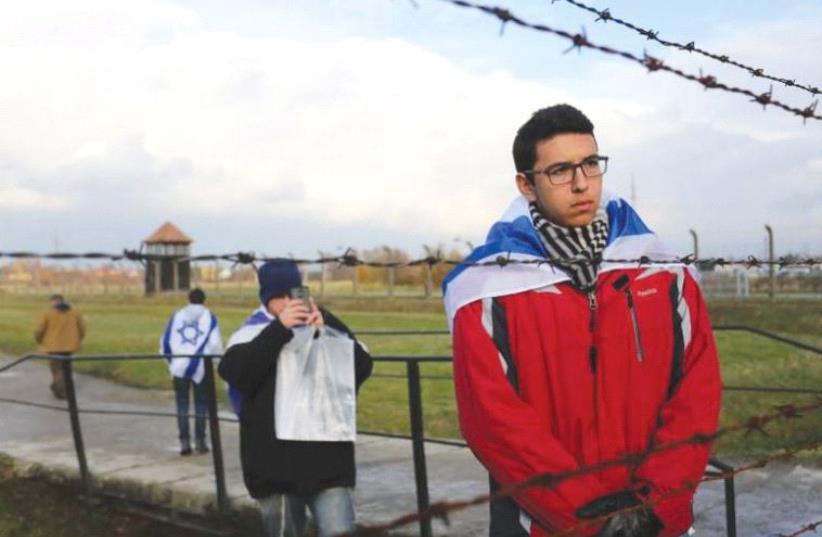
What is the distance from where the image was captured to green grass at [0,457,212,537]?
238 inches

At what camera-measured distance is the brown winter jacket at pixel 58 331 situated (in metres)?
12.4

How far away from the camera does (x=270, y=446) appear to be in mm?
3662

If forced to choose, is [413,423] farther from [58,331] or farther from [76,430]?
[58,331]

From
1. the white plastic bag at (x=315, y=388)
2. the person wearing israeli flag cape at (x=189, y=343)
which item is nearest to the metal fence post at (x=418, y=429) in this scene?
the white plastic bag at (x=315, y=388)

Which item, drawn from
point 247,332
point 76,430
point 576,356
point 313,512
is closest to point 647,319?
point 576,356

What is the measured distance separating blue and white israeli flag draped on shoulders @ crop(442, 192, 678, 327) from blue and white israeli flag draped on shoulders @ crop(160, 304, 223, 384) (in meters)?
6.03

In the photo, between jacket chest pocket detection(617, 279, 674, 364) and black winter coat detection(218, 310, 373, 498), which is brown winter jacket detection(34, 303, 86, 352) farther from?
Result: jacket chest pocket detection(617, 279, 674, 364)

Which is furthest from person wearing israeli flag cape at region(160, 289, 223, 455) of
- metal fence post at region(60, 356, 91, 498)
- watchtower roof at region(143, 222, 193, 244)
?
watchtower roof at region(143, 222, 193, 244)

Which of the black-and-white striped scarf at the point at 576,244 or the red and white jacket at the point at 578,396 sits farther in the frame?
the black-and-white striped scarf at the point at 576,244

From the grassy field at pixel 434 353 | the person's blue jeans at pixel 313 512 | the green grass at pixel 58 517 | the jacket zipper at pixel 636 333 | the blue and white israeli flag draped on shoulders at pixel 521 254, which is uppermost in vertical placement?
the blue and white israeli flag draped on shoulders at pixel 521 254

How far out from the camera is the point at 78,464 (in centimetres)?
688

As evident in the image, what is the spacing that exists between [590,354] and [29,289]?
2458 inches

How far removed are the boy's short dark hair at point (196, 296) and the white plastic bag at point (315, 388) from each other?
4.73 metres

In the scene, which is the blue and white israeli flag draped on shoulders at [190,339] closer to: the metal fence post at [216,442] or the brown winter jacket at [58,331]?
the metal fence post at [216,442]
